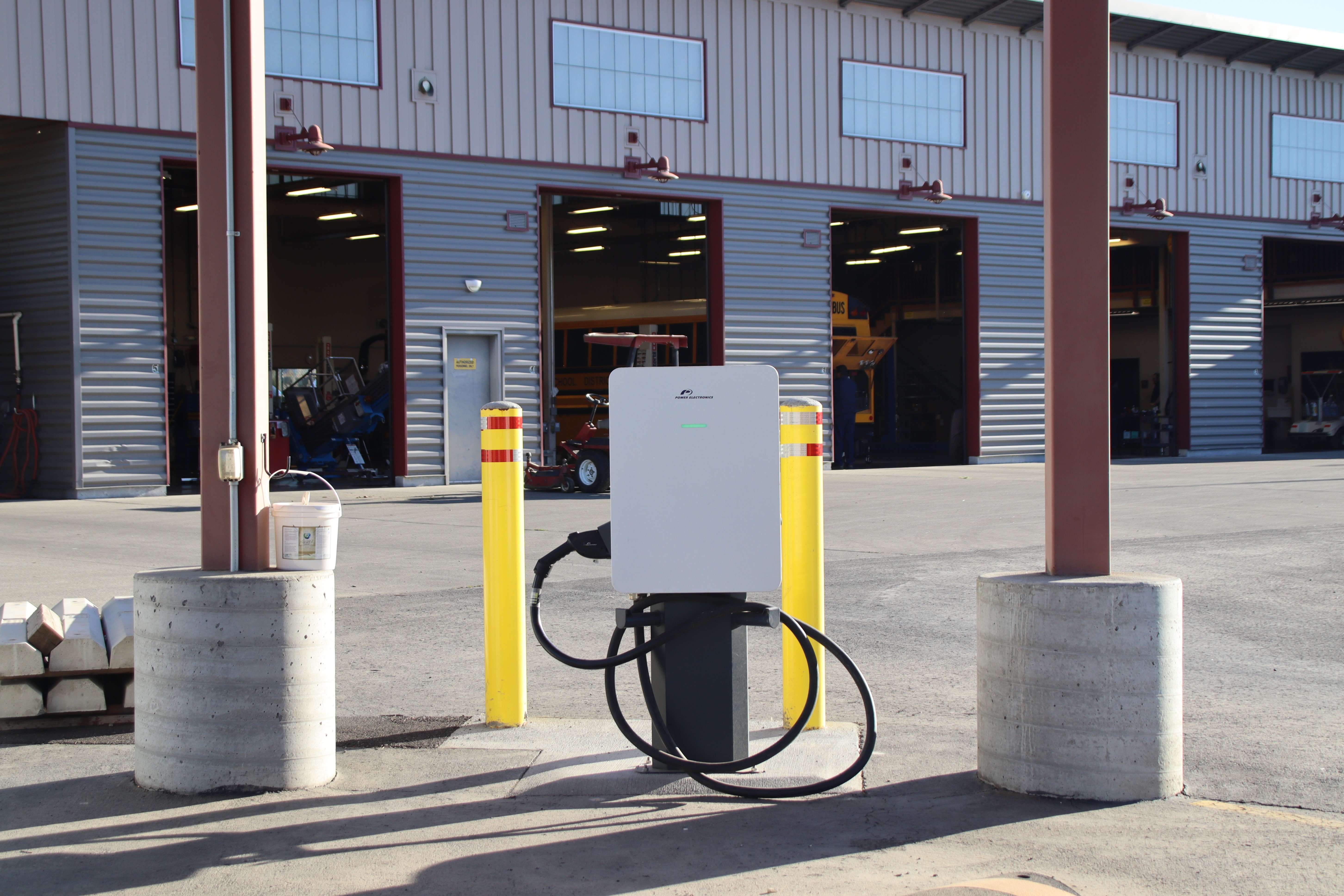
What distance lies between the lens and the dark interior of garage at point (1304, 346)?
3562cm

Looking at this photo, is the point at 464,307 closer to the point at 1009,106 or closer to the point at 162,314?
the point at 162,314

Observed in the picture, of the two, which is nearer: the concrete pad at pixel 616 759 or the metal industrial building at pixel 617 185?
the concrete pad at pixel 616 759

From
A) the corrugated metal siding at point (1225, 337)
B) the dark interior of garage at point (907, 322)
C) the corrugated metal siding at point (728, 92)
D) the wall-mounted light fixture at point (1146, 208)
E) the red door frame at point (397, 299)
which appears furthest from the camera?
the dark interior of garage at point (907, 322)

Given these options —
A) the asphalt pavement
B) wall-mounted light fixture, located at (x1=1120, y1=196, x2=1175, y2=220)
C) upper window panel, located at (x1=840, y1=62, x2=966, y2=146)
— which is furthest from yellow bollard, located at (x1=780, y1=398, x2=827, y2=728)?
wall-mounted light fixture, located at (x1=1120, y1=196, x2=1175, y2=220)

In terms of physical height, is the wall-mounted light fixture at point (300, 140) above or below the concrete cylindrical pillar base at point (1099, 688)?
above

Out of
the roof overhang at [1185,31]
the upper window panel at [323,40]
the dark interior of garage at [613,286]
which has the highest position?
the roof overhang at [1185,31]

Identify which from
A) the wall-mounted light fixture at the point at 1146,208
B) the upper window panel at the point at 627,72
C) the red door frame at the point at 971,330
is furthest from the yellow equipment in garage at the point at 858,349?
the upper window panel at the point at 627,72

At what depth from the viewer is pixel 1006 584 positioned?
13.9ft

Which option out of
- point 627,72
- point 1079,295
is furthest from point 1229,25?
point 1079,295

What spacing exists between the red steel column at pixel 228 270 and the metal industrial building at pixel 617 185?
8681 mm

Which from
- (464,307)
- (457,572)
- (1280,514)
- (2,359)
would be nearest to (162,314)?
(2,359)

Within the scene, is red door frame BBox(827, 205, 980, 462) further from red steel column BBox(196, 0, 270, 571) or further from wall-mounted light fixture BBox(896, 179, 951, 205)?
red steel column BBox(196, 0, 270, 571)

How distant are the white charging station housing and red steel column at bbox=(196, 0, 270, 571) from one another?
138 centimetres

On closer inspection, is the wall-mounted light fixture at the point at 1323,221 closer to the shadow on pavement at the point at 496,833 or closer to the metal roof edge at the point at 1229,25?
the metal roof edge at the point at 1229,25
